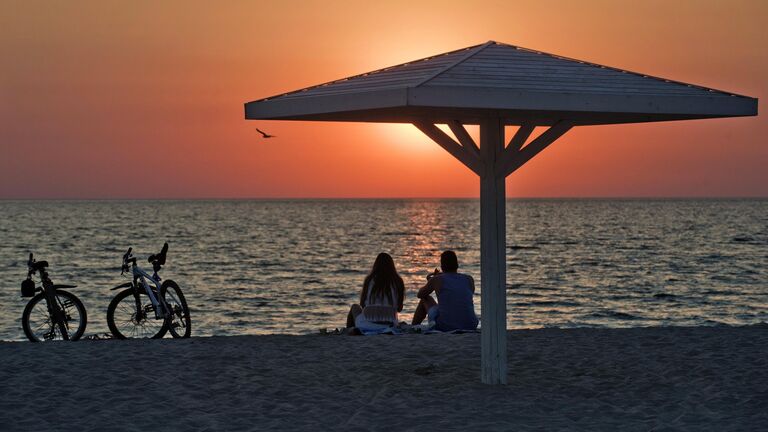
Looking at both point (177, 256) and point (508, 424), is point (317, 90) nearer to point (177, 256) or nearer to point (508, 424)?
point (508, 424)

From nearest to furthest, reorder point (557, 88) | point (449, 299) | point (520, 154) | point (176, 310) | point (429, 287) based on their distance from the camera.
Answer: point (557, 88), point (520, 154), point (429, 287), point (449, 299), point (176, 310)

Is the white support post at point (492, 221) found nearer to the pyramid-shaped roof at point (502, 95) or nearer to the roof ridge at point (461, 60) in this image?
the pyramid-shaped roof at point (502, 95)

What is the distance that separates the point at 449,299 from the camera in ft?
44.8

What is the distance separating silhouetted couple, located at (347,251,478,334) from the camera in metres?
13.2

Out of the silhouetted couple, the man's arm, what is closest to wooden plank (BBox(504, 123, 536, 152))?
the silhouetted couple

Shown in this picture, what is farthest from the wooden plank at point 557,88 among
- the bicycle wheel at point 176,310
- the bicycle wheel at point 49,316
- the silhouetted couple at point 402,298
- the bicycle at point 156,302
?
the bicycle wheel at point 49,316

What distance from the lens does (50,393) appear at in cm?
957

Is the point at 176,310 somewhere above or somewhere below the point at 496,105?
below

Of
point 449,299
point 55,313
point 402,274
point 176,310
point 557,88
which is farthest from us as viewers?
point 402,274

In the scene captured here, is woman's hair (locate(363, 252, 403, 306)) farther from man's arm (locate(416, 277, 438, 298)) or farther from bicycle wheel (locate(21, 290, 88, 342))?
bicycle wheel (locate(21, 290, 88, 342))

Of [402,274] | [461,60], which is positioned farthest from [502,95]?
[402,274]

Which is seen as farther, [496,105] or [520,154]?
[520,154]

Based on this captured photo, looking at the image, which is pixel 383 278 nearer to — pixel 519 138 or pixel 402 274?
pixel 519 138

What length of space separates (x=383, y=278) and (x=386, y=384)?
10.2 ft
